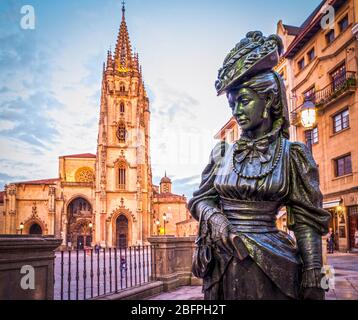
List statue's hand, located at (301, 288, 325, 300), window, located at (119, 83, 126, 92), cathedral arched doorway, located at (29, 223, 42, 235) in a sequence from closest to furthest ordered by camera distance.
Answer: statue's hand, located at (301, 288, 325, 300) → cathedral arched doorway, located at (29, 223, 42, 235) → window, located at (119, 83, 126, 92)

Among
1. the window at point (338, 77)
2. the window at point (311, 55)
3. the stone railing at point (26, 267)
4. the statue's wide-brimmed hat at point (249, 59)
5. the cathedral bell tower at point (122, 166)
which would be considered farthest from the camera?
the cathedral bell tower at point (122, 166)

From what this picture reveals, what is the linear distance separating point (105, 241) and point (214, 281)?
53000 mm

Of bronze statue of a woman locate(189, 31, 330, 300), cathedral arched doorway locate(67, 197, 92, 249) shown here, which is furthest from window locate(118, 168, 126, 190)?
bronze statue of a woman locate(189, 31, 330, 300)

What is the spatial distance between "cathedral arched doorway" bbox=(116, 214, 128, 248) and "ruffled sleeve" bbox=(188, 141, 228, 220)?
54.2 meters

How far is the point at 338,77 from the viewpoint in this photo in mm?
23656

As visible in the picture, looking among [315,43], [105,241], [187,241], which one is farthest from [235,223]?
[105,241]

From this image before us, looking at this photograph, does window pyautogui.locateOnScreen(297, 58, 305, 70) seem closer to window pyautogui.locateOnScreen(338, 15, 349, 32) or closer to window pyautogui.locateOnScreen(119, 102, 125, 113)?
window pyautogui.locateOnScreen(338, 15, 349, 32)

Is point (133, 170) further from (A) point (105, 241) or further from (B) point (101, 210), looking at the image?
(A) point (105, 241)

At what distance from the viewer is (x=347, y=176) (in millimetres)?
21719

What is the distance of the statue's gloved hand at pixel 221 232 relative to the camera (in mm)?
2098

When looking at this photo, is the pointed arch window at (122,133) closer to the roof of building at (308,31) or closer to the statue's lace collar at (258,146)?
the roof of building at (308,31)

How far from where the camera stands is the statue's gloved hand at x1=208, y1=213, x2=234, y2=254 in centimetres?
210

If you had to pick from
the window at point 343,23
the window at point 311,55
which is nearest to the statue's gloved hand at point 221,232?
the window at point 343,23

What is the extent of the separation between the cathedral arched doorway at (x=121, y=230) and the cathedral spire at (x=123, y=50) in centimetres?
2671
